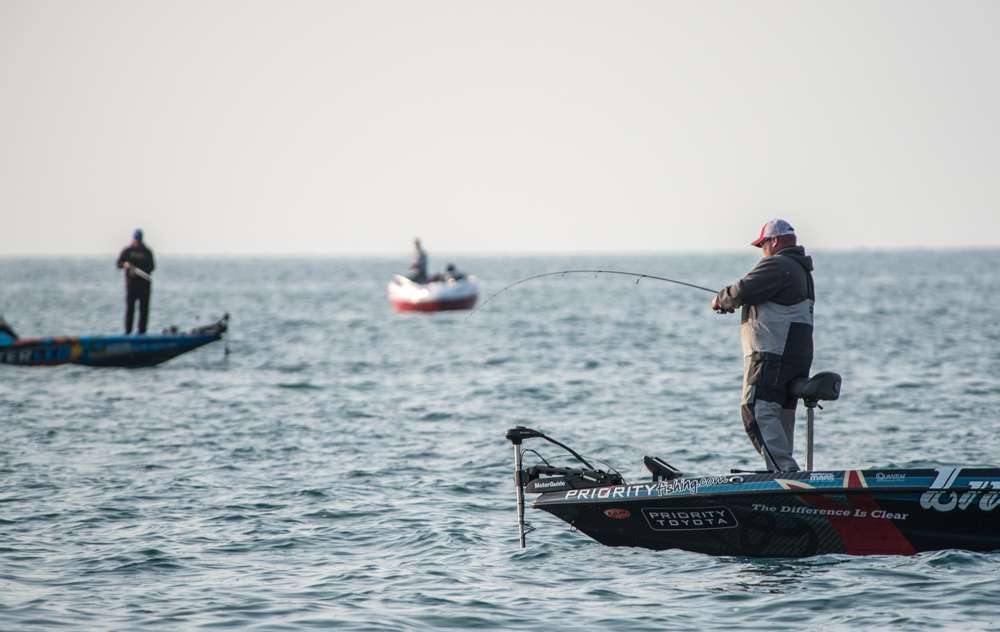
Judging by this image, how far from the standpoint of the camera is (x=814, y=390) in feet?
30.9

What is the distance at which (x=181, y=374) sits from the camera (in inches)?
971

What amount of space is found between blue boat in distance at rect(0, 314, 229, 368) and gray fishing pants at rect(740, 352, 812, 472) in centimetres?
1707

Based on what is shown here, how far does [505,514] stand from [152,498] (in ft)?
11.1

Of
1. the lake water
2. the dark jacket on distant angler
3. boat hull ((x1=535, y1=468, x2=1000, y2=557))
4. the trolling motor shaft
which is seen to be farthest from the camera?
the dark jacket on distant angler

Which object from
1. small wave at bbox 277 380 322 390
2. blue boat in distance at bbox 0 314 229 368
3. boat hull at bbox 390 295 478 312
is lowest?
small wave at bbox 277 380 322 390

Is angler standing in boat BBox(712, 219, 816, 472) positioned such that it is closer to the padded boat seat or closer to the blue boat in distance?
the padded boat seat

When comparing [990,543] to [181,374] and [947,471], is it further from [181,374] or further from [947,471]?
[181,374]

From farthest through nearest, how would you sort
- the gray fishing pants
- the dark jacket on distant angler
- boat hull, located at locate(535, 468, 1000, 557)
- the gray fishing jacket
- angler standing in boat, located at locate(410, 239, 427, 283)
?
angler standing in boat, located at locate(410, 239, 427, 283) → the dark jacket on distant angler → the gray fishing pants → the gray fishing jacket → boat hull, located at locate(535, 468, 1000, 557)

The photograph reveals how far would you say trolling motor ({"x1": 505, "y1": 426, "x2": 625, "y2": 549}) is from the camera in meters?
10.2

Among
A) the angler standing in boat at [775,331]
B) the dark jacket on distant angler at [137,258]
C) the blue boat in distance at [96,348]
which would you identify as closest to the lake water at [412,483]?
the blue boat in distance at [96,348]

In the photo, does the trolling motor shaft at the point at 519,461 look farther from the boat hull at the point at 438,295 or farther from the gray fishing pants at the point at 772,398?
the boat hull at the point at 438,295

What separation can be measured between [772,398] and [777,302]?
28.4 inches

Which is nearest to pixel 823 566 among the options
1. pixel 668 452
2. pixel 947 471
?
pixel 947 471

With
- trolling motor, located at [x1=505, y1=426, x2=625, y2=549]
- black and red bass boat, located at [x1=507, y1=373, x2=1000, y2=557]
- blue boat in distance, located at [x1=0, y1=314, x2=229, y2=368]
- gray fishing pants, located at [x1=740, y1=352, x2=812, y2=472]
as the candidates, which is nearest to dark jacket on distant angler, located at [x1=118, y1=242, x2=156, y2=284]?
blue boat in distance, located at [x1=0, y1=314, x2=229, y2=368]
